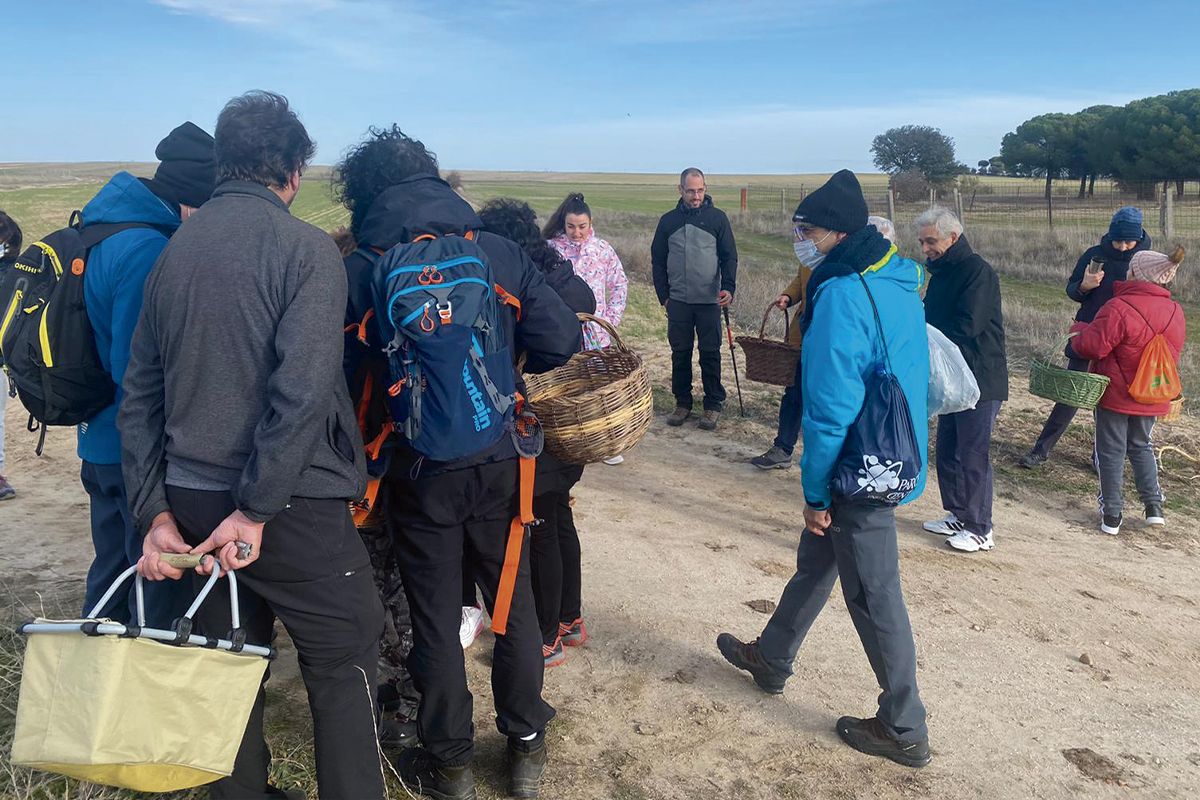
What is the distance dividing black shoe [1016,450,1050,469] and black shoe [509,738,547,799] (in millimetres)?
5237

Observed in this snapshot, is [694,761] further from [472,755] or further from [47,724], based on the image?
[47,724]

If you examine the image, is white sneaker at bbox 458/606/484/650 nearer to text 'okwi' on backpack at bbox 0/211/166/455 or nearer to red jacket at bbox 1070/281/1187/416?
text 'okwi' on backpack at bbox 0/211/166/455

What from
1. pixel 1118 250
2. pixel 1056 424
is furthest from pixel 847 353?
pixel 1118 250

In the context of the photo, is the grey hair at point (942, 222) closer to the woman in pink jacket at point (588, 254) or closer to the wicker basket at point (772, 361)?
the wicker basket at point (772, 361)

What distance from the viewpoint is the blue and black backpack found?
2666 millimetres

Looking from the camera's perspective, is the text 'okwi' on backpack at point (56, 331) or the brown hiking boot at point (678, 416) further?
the brown hiking boot at point (678, 416)

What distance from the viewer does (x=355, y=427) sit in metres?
2.67

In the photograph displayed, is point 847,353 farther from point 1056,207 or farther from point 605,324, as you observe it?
point 1056,207

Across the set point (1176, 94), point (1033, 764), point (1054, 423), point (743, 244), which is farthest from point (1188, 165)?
point (1033, 764)

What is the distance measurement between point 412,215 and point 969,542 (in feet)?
13.8

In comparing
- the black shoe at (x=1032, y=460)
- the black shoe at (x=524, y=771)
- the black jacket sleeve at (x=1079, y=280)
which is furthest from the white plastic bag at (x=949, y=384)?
the black jacket sleeve at (x=1079, y=280)

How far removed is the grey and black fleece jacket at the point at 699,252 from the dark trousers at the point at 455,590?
5168 mm

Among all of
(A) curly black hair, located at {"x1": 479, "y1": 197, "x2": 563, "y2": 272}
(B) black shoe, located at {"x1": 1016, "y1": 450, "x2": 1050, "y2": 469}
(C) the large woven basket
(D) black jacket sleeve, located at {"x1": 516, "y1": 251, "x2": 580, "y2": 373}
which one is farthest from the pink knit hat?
(D) black jacket sleeve, located at {"x1": 516, "y1": 251, "x2": 580, "y2": 373}

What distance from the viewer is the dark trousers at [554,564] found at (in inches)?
149
